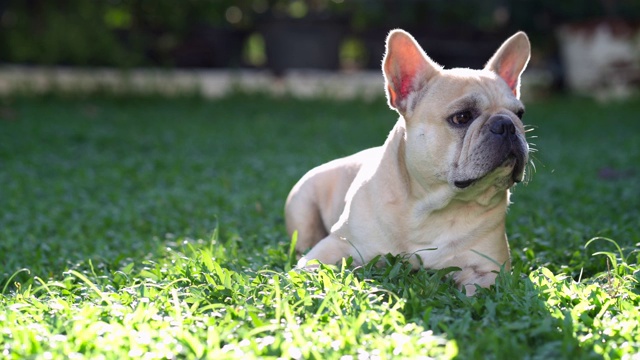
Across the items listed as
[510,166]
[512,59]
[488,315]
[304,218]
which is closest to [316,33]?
[304,218]

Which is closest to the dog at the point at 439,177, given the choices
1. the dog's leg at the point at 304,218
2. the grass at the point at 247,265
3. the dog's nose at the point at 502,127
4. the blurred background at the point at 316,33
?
the dog's nose at the point at 502,127

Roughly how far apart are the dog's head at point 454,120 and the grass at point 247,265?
226 mm

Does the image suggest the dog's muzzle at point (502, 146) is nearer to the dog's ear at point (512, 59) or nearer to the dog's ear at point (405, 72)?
the dog's ear at point (405, 72)

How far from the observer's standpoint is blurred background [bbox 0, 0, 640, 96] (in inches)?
442

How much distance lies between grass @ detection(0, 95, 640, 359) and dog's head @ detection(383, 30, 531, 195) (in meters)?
0.23

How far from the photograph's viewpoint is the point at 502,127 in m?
3.49

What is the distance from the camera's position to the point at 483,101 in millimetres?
3629

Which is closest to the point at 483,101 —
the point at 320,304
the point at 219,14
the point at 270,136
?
the point at 320,304

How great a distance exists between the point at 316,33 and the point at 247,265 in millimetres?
9259

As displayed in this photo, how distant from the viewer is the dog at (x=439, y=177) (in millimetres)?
3539

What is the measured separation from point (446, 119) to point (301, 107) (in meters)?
7.34

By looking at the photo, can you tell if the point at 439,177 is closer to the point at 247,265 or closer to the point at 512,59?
the point at 512,59

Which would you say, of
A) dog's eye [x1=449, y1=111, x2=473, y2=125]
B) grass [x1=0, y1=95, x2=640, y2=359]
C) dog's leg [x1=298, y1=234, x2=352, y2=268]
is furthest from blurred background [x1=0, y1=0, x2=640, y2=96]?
dog's eye [x1=449, y1=111, x2=473, y2=125]

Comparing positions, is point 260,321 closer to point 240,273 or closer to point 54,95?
point 240,273
